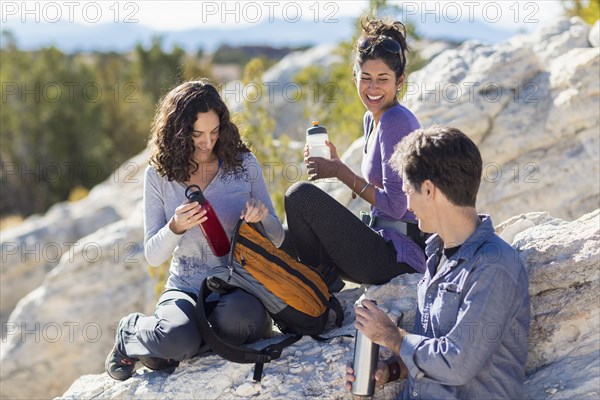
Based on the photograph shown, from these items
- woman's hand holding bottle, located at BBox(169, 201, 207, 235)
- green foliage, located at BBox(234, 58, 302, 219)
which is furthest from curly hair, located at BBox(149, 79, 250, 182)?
green foliage, located at BBox(234, 58, 302, 219)

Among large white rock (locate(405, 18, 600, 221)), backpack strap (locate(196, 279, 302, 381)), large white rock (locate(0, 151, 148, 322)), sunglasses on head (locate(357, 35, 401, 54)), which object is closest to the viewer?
backpack strap (locate(196, 279, 302, 381))

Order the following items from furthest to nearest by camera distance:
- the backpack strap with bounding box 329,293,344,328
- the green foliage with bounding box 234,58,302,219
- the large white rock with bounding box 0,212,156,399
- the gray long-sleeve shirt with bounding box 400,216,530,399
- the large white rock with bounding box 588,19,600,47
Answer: the large white rock with bounding box 0,212,156,399, the green foliage with bounding box 234,58,302,219, the large white rock with bounding box 588,19,600,47, the backpack strap with bounding box 329,293,344,328, the gray long-sleeve shirt with bounding box 400,216,530,399

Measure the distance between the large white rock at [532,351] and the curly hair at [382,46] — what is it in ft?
3.87

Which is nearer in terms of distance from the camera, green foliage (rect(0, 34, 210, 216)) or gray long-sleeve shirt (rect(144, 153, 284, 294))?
gray long-sleeve shirt (rect(144, 153, 284, 294))

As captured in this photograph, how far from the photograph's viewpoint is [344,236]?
4.31m

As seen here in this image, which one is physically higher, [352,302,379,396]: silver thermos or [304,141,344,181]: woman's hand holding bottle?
[304,141,344,181]: woman's hand holding bottle

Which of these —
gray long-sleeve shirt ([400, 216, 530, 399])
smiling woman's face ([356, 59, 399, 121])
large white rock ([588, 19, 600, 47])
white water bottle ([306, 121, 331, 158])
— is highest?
large white rock ([588, 19, 600, 47])

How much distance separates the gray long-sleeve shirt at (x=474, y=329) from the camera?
3129 mm

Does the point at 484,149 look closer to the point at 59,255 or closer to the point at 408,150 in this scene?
the point at 408,150

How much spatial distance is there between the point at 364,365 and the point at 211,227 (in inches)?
47.7

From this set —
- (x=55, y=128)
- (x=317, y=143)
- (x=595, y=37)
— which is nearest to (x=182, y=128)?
(x=317, y=143)

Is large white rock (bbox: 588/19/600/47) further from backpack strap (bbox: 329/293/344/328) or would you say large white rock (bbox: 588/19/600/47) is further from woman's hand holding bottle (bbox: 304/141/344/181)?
backpack strap (bbox: 329/293/344/328)

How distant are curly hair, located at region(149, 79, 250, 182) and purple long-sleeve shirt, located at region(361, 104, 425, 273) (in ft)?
2.85

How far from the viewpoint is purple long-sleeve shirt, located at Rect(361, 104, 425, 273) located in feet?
14.0
